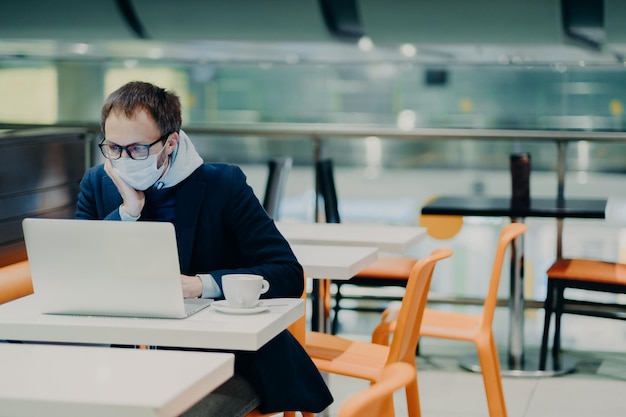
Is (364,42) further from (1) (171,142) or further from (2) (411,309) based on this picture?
(1) (171,142)

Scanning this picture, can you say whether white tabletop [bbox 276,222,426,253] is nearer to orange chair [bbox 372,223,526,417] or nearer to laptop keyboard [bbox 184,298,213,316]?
orange chair [bbox 372,223,526,417]

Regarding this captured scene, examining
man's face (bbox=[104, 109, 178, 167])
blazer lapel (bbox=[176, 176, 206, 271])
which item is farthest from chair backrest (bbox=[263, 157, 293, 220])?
man's face (bbox=[104, 109, 178, 167])

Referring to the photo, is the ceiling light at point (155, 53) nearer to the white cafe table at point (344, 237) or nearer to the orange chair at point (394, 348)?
the white cafe table at point (344, 237)

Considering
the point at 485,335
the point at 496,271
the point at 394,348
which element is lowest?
the point at 485,335

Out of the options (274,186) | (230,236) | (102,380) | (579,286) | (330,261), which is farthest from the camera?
(274,186)

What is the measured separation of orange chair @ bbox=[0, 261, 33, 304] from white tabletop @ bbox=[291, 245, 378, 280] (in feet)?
2.37

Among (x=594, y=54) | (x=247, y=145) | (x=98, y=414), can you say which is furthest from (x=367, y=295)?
(x=594, y=54)

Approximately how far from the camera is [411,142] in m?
6.99

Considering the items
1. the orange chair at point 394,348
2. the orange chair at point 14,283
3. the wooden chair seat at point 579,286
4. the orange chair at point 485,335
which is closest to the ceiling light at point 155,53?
the wooden chair seat at point 579,286

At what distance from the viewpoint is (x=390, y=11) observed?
9570 mm

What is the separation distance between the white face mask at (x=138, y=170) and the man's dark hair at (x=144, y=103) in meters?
0.07

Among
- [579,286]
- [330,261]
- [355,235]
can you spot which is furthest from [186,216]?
[579,286]

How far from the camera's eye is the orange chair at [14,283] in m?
2.47

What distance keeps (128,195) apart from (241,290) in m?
0.41
